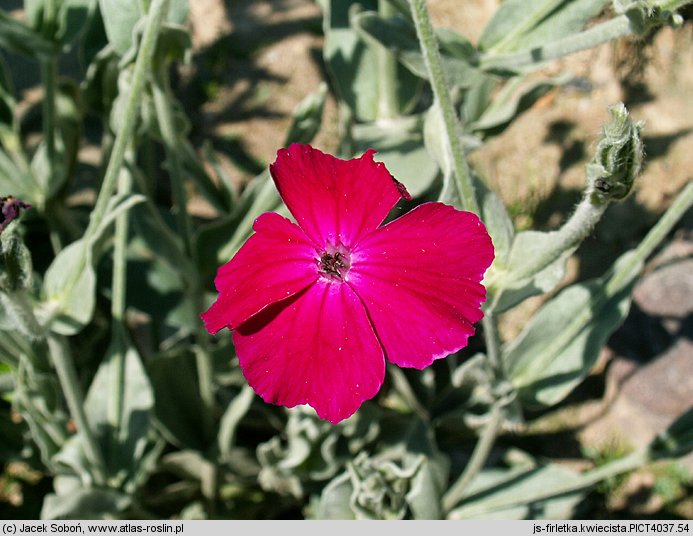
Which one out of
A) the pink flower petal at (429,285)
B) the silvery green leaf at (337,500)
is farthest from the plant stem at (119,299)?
the pink flower petal at (429,285)

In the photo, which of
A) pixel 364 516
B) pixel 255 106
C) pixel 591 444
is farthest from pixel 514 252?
pixel 255 106

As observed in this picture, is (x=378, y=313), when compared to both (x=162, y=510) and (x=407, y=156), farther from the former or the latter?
(x=162, y=510)

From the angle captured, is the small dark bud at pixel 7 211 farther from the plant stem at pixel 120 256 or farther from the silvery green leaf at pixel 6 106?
the silvery green leaf at pixel 6 106

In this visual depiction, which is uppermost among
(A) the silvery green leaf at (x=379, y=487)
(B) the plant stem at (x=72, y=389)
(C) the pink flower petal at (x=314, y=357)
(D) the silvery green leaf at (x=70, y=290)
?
(C) the pink flower petal at (x=314, y=357)

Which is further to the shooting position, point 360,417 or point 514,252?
point 360,417

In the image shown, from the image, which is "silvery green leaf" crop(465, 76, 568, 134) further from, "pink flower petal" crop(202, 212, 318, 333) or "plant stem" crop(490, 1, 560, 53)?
"pink flower petal" crop(202, 212, 318, 333)

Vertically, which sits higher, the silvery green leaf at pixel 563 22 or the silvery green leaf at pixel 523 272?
the silvery green leaf at pixel 563 22

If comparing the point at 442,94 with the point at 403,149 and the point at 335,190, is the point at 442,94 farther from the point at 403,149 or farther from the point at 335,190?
the point at 403,149
